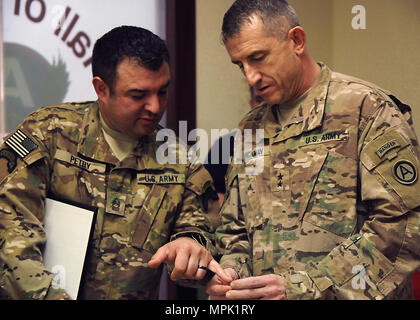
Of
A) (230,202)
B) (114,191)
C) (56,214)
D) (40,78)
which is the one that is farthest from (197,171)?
(40,78)

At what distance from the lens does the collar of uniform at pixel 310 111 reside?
4.82ft

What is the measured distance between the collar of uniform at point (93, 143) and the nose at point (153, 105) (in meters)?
0.18

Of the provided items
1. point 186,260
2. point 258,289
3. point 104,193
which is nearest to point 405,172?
point 258,289

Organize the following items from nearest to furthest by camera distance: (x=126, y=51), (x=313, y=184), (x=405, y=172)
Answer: (x=405, y=172), (x=313, y=184), (x=126, y=51)

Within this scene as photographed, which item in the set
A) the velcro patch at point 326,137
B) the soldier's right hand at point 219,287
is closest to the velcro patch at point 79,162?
the soldier's right hand at point 219,287

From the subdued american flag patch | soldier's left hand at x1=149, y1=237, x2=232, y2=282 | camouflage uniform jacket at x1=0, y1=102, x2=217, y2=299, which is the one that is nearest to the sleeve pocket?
camouflage uniform jacket at x1=0, y1=102, x2=217, y2=299

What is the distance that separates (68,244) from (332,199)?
72cm

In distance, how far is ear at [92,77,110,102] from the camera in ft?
5.21

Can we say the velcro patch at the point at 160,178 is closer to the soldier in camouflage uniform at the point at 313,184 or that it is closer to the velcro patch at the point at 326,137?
the soldier in camouflage uniform at the point at 313,184

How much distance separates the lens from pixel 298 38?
58.1 inches

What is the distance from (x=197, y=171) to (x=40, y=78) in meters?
1.01

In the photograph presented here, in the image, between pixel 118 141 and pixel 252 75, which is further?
pixel 118 141

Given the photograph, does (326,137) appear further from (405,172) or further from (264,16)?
(264,16)

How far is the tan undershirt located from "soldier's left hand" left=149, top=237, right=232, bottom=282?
0.34 m
